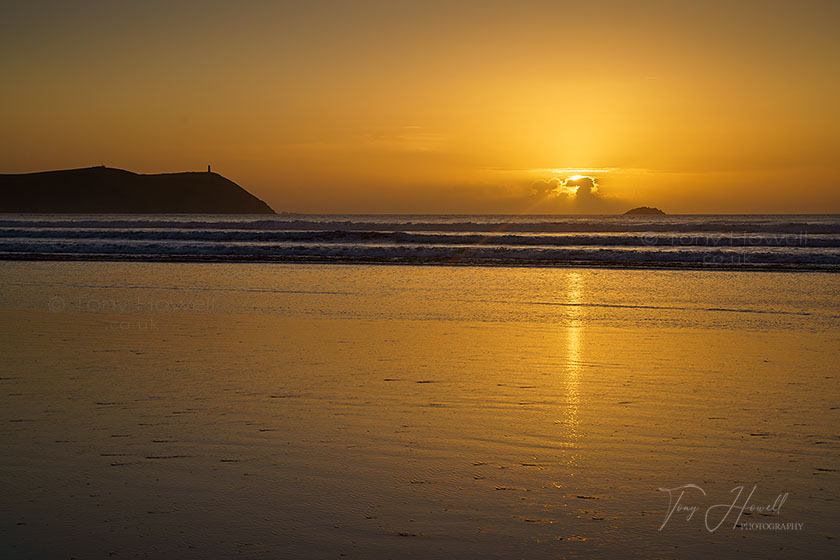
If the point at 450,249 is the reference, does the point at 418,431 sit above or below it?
below

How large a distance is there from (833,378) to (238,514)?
223 inches

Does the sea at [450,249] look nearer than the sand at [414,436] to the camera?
No

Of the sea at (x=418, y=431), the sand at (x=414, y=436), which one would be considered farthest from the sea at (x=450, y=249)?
the sand at (x=414, y=436)

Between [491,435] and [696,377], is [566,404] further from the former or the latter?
[696,377]

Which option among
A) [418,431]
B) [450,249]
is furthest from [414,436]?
[450,249]

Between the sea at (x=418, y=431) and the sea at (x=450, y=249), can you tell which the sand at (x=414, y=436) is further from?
the sea at (x=450, y=249)

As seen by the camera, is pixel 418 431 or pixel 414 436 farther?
pixel 418 431

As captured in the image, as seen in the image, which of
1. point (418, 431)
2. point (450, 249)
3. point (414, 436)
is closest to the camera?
point (414, 436)

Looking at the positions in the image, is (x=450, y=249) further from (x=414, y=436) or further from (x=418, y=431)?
(x=414, y=436)

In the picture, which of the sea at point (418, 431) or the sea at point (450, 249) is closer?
the sea at point (418, 431)

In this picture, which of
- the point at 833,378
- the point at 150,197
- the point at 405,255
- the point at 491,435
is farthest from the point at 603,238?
the point at 150,197

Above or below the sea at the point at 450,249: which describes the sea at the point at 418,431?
below

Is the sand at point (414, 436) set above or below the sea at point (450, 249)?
below

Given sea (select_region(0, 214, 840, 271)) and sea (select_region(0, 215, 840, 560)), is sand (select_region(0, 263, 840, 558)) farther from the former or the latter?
sea (select_region(0, 214, 840, 271))
